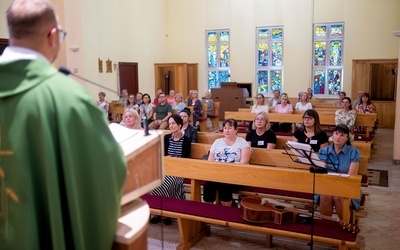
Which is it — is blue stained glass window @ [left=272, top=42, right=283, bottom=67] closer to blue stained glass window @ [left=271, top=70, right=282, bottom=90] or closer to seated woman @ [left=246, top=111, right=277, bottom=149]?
blue stained glass window @ [left=271, top=70, right=282, bottom=90]

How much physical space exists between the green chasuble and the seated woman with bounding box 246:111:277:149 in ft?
15.5

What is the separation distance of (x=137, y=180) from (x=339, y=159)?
11.4 ft

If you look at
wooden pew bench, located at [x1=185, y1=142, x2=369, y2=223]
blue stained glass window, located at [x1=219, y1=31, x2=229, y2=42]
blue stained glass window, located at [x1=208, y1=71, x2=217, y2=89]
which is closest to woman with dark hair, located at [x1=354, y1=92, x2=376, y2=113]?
wooden pew bench, located at [x1=185, y1=142, x2=369, y2=223]

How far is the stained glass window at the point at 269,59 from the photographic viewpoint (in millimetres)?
15266

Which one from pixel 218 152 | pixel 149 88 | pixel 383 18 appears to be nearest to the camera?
pixel 218 152

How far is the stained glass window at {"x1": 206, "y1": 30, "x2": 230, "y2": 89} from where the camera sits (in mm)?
16078

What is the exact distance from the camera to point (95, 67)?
12.5 meters

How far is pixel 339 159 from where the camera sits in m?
4.38

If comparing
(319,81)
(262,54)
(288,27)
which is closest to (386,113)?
(319,81)

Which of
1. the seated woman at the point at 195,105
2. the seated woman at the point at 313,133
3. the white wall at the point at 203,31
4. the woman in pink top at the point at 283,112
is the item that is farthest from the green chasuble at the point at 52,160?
the white wall at the point at 203,31

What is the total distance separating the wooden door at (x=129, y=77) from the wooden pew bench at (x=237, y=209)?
33.4ft

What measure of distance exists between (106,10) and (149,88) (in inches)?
141

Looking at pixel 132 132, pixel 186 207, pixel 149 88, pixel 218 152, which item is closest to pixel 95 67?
pixel 149 88

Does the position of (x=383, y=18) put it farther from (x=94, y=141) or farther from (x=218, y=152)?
(x=94, y=141)
